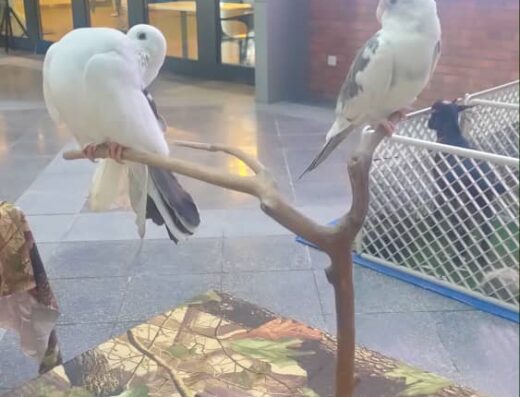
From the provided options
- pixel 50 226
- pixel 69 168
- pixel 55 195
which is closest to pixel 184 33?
pixel 69 168

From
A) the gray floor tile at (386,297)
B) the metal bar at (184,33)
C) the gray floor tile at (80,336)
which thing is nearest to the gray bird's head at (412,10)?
the gray floor tile at (386,297)

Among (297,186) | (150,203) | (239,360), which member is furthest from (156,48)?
(297,186)

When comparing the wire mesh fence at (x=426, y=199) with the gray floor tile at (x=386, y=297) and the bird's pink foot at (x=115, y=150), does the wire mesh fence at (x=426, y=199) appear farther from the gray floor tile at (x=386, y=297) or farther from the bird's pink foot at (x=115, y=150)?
the bird's pink foot at (x=115, y=150)

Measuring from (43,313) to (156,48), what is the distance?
0.60 meters

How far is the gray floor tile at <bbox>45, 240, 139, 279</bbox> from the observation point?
5.73ft

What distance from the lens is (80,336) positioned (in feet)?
4.78

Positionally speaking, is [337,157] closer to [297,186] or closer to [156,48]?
[297,186]

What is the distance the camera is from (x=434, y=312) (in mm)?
1477

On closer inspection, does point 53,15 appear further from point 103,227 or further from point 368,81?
point 368,81

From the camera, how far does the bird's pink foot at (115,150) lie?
Result: 881 millimetres

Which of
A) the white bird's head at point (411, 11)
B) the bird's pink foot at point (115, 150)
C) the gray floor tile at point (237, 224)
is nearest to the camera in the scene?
the white bird's head at point (411, 11)

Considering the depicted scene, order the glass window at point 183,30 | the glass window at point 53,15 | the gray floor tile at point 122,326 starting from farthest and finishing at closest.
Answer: the glass window at point 183,30 → the glass window at point 53,15 → the gray floor tile at point 122,326

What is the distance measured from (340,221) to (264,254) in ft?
3.63

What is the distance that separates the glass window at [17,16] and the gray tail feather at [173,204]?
1.57m
